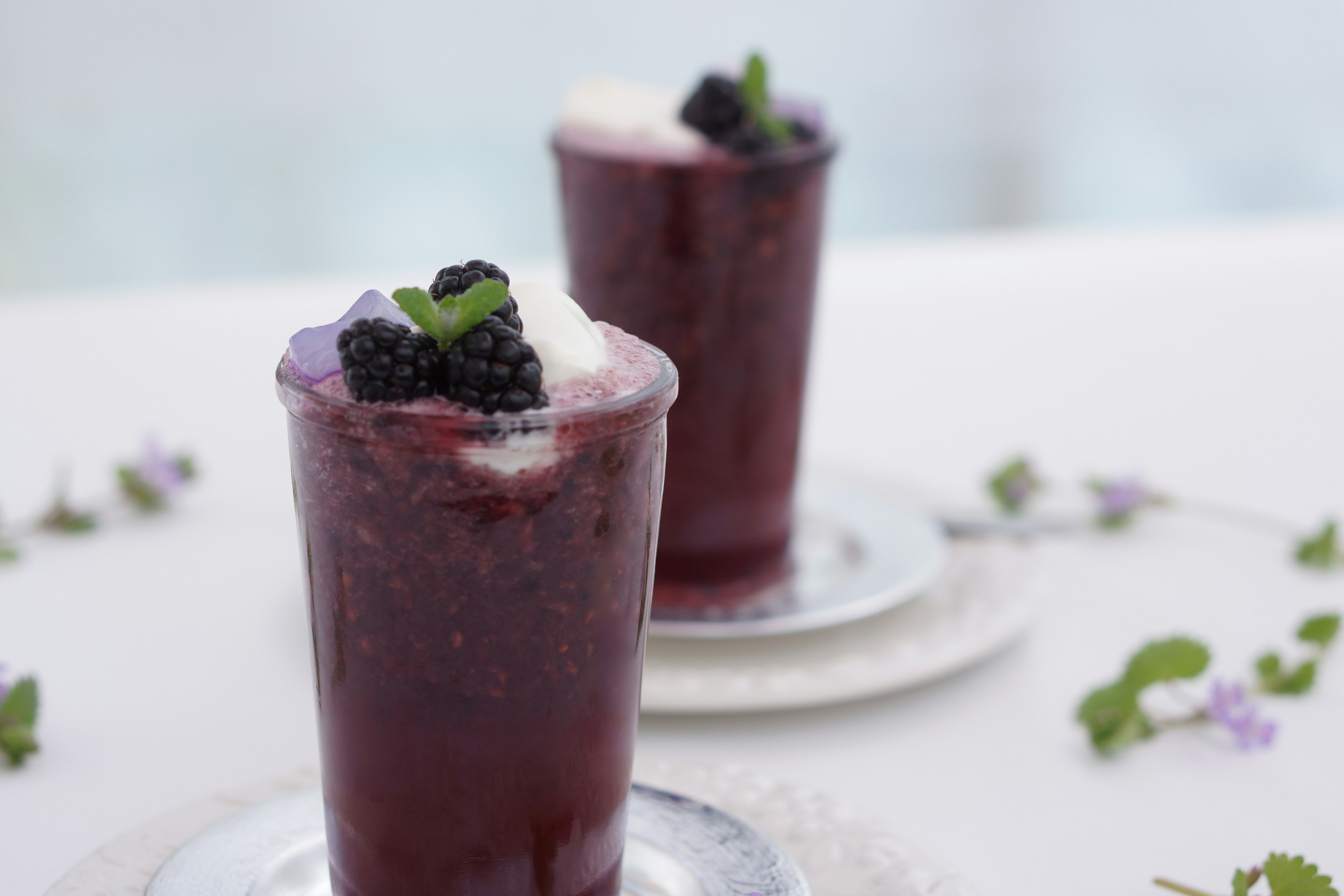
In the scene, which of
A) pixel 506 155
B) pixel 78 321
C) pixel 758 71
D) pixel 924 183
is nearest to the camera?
pixel 758 71

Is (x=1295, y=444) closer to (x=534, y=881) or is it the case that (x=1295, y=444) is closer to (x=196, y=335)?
(x=534, y=881)

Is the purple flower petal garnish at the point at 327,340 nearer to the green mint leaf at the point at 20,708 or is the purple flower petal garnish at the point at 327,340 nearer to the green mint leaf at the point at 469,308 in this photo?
the green mint leaf at the point at 469,308

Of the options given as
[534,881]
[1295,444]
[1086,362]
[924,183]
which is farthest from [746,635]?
[924,183]

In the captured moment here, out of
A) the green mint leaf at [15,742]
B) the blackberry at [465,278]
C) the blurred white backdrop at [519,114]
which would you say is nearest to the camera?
the blackberry at [465,278]

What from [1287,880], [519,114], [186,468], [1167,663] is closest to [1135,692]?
[1167,663]

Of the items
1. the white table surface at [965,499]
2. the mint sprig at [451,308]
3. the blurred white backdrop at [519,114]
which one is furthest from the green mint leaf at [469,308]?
the blurred white backdrop at [519,114]

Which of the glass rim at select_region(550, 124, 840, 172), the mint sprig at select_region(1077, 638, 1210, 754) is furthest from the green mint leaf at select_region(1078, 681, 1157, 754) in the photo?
the glass rim at select_region(550, 124, 840, 172)
